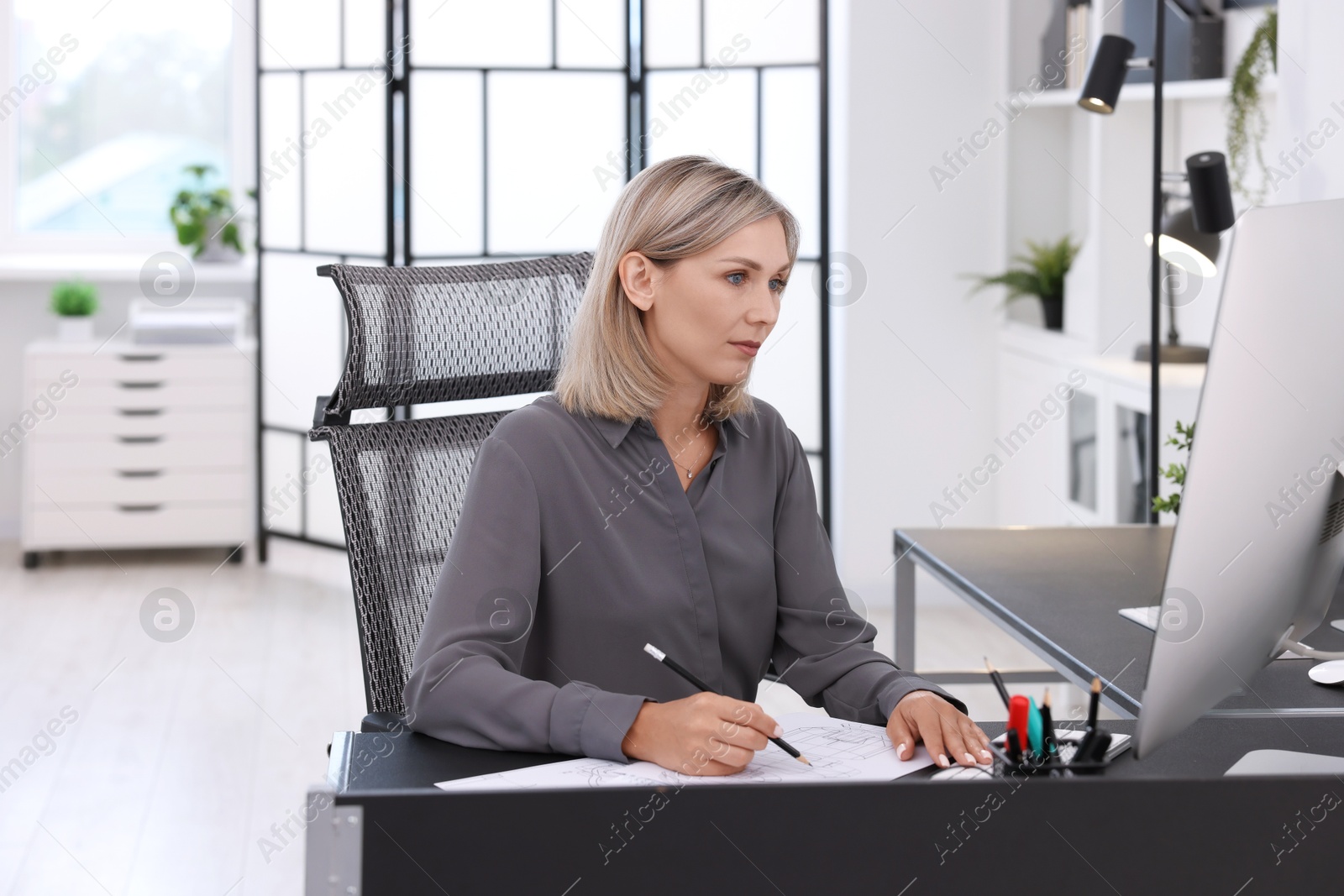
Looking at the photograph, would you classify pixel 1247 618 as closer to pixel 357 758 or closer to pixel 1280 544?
pixel 1280 544

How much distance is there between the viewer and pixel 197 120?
536cm

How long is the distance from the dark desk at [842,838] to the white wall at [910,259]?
3318 mm

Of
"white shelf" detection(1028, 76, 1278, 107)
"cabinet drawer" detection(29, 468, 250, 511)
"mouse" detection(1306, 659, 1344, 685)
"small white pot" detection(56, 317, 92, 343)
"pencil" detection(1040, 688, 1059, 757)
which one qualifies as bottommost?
"cabinet drawer" detection(29, 468, 250, 511)

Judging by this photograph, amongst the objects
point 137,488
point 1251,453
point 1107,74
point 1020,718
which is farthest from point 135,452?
point 1251,453

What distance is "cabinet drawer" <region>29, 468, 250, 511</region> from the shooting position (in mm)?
4543

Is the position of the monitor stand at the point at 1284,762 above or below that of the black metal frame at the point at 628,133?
below

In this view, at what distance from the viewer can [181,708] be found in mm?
3252

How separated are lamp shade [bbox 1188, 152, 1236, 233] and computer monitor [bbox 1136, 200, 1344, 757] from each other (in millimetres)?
1361

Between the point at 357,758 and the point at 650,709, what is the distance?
0.22 metres

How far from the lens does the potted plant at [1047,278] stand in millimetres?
3910

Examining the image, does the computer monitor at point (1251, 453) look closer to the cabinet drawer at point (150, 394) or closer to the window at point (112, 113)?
the cabinet drawer at point (150, 394)

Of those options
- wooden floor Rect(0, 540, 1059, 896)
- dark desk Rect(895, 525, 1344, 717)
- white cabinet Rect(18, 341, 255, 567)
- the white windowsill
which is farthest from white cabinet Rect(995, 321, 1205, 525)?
the white windowsill

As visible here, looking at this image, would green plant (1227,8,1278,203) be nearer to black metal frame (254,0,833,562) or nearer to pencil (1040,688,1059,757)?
black metal frame (254,0,833,562)

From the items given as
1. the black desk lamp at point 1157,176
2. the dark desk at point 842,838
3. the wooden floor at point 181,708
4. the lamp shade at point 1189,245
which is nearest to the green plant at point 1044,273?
the wooden floor at point 181,708
